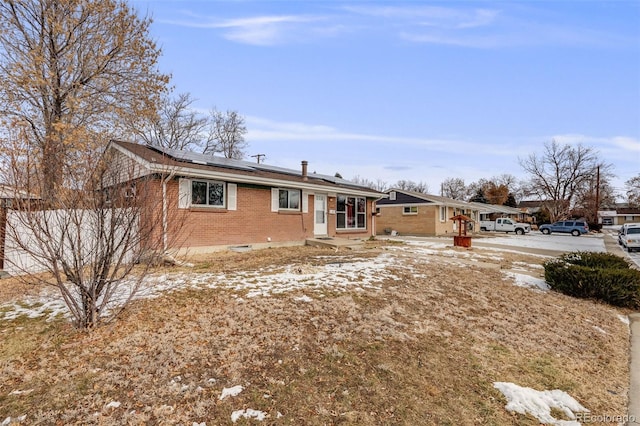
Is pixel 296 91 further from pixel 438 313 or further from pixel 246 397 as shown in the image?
pixel 246 397

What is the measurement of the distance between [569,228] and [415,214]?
20123 mm

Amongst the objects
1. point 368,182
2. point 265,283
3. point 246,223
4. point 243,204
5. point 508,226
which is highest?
point 368,182

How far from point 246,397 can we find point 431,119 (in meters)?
17.5

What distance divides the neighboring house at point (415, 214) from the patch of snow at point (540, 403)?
25769mm

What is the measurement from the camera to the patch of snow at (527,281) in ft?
27.8

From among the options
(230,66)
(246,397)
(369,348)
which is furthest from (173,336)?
(230,66)

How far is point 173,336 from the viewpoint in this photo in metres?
4.07

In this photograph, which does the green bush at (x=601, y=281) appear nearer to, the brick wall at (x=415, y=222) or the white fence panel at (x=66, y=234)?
the white fence panel at (x=66, y=234)

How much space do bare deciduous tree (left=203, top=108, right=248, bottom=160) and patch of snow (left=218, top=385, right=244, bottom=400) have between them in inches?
1309

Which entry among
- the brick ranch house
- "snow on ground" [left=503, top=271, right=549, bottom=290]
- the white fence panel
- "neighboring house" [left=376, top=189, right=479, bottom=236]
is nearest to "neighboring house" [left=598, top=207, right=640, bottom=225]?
"neighboring house" [left=376, top=189, right=479, bottom=236]

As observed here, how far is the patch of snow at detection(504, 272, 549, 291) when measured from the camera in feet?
27.8

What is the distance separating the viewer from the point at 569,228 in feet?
117

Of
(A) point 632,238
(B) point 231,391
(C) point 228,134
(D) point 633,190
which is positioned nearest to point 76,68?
(B) point 231,391

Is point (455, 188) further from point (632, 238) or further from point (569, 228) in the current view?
point (632, 238)
